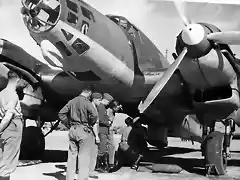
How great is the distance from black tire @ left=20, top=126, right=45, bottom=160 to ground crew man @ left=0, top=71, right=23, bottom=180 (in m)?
5.70

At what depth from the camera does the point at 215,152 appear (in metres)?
8.38

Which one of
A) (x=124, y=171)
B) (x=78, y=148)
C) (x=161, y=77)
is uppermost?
(x=161, y=77)

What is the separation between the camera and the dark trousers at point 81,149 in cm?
585

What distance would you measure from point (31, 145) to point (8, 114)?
19.9 ft

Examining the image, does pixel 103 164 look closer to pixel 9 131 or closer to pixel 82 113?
pixel 82 113

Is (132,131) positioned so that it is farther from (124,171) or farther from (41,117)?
(41,117)

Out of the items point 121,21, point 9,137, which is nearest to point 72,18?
point 121,21

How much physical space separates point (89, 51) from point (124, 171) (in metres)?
2.90

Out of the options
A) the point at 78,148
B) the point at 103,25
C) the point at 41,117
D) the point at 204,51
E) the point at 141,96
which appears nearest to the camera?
the point at 78,148

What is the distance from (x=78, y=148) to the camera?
19.7 feet

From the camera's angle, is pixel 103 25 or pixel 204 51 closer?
pixel 204 51

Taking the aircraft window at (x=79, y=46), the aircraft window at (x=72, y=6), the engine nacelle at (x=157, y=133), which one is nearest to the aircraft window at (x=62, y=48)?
the aircraft window at (x=79, y=46)

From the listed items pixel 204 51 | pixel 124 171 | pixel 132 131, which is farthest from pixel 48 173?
pixel 204 51

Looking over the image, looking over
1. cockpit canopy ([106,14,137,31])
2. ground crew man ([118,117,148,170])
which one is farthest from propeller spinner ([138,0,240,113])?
ground crew man ([118,117,148,170])
